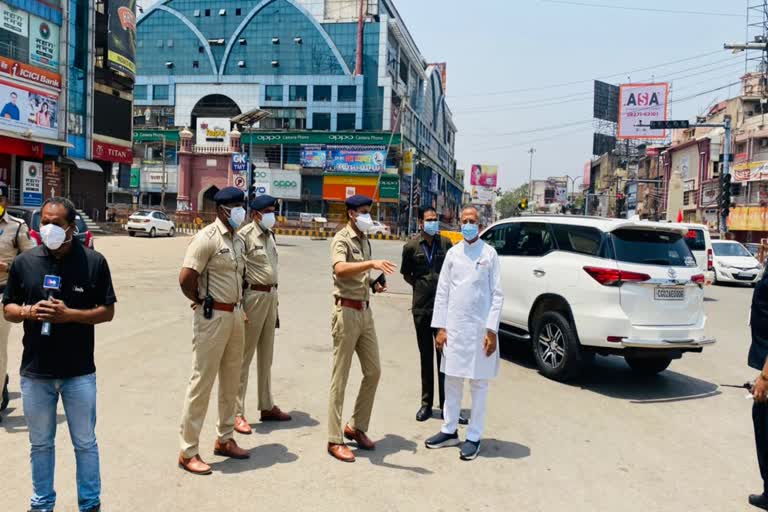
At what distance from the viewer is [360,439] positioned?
4.86 meters

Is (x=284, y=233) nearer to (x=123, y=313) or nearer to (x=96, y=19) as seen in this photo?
(x=96, y=19)

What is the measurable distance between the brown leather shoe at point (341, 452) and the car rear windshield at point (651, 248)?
3.85m

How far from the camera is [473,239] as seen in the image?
5.04m

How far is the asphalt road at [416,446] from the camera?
4008 mm

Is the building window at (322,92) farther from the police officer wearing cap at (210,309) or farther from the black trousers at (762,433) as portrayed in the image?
the black trousers at (762,433)

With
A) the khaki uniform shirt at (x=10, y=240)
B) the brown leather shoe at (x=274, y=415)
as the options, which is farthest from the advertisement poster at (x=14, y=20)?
the brown leather shoe at (x=274, y=415)

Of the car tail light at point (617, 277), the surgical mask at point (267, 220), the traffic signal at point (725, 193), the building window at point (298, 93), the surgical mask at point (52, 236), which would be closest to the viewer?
the surgical mask at point (52, 236)

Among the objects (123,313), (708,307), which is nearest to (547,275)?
(123,313)

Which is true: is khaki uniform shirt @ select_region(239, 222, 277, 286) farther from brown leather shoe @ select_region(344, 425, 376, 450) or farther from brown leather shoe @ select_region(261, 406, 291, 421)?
brown leather shoe @ select_region(344, 425, 376, 450)

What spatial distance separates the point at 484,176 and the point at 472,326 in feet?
372

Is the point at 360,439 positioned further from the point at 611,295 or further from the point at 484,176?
the point at 484,176

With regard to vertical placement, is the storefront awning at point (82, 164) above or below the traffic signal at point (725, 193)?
above

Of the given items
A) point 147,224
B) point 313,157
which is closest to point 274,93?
point 313,157

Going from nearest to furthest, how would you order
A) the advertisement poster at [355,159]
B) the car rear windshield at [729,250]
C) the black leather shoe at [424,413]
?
the black leather shoe at [424,413], the car rear windshield at [729,250], the advertisement poster at [355,159]
